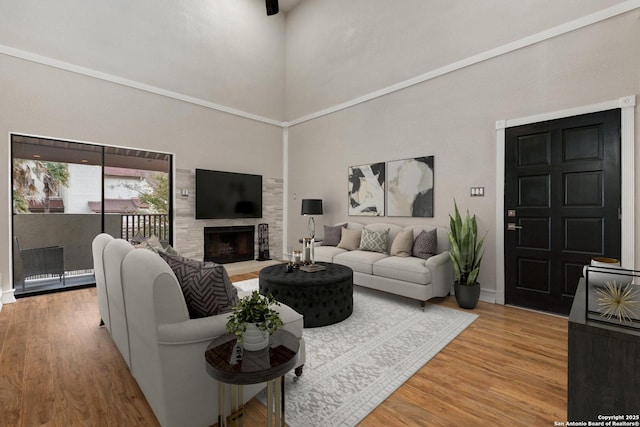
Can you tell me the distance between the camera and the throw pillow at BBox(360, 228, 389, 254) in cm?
450

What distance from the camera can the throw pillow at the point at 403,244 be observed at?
4.14 metres

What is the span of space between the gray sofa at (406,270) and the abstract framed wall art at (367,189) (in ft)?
1.98

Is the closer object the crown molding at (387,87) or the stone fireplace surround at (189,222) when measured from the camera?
the crown molding at (387,87)

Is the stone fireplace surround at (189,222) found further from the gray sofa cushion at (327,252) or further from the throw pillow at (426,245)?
the throw pillow at (426,245)

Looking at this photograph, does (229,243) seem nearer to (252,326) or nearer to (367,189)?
(367,189)

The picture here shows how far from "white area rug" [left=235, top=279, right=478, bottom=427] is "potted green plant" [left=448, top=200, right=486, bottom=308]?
0.25 meters

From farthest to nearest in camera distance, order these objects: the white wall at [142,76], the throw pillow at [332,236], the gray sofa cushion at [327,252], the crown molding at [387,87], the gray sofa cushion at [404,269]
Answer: the throw pillow at [332,236]
the gray sofa cushion at [327,252]
the white wall at [142,76]
the gray sofa cushion at [404,269]
the crown molding at [387,87]

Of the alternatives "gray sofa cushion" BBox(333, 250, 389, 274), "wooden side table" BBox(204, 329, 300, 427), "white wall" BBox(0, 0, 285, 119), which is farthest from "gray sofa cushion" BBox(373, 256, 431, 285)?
"white wall" BBox(0, 0, 285, 119)

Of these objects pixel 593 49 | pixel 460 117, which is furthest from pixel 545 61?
pixel 460 117

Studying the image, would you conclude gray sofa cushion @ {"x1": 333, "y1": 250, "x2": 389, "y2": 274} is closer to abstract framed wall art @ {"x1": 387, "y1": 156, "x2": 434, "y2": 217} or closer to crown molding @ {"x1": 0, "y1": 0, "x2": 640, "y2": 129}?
abstract framed wall art @ {"x1": 387, "y1": 156, "x2": 434, "y2": 217}

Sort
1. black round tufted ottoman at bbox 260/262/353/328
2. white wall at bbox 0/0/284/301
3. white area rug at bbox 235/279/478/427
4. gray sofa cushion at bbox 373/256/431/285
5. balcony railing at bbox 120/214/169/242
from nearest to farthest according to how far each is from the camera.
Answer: white area rug at bbox 235/279/478/427
black round tufted ottoman at bbox 260/262/353/328
gray sofa cushion at bbox 373/256/431/285
white wall at bbox 0/0/284/301
balcony railing at bbox 120/214/169/242

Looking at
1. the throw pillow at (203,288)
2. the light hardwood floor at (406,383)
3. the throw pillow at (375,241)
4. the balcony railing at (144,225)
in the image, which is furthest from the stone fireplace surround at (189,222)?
the throw pillow at (203,288)

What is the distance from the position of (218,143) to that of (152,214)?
5.94 ft

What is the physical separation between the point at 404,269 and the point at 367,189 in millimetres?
1948
